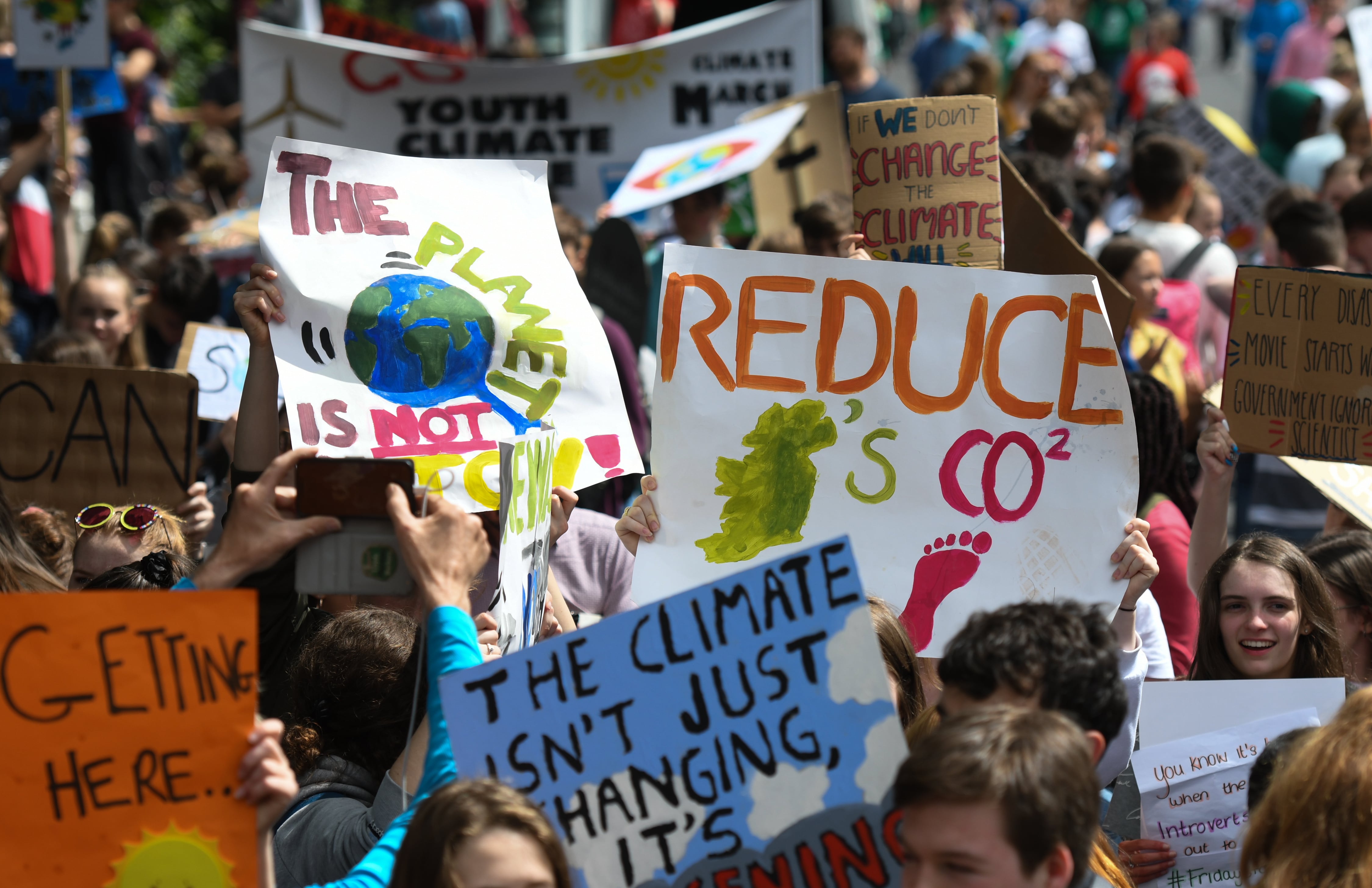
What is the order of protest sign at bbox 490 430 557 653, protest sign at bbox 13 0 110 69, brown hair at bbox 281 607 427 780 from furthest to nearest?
1. protest sign at bbox 13 0 110 69
2. brown hair at bbox 281 607 427 780
3. protest sign at bbox 490 430 557 653

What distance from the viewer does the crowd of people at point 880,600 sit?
233 cm

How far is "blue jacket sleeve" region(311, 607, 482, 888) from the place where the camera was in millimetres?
2553

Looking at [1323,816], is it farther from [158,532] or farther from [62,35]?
[62,35]

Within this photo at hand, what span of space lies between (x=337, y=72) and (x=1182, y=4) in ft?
50.2

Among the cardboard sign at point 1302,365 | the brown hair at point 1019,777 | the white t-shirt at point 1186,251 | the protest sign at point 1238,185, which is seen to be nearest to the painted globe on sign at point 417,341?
the brown hair at point 1019,777

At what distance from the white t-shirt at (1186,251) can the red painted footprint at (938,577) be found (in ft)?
11.4

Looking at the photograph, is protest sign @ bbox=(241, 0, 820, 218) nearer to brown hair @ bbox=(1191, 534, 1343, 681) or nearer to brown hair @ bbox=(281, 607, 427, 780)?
brown hair @ bbox=(1191, 534, 1343, 681)

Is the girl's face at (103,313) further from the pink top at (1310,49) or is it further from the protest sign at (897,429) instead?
the pink top at (1310,49)

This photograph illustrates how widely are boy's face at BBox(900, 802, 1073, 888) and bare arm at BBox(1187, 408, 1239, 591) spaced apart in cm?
209

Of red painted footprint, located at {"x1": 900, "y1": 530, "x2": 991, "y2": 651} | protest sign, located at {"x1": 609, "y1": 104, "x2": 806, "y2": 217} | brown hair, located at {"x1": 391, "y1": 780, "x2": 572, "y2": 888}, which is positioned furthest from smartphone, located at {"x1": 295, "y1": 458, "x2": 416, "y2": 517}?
protest sign, located at {"x1": 609, "y1": 104, "x2": 806, "y2": 217}

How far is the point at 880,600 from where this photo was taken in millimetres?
3617

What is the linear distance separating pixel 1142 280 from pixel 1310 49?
754cm

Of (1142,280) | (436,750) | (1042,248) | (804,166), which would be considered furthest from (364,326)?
(804,166)

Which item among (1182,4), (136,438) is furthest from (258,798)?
(1182,4)
